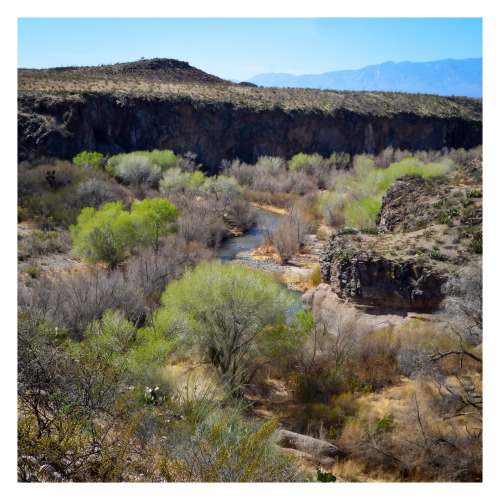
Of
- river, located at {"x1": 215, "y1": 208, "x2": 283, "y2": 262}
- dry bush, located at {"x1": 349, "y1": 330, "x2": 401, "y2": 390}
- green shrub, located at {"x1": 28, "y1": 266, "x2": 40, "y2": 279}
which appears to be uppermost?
river, located at {"x1": 215, "y1": 208, "x2": 283, "y2": 262}

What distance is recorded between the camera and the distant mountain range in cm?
→ 9431

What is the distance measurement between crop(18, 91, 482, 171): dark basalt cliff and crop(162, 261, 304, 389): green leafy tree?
31.5m

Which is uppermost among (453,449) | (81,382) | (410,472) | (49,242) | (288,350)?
(49,242)

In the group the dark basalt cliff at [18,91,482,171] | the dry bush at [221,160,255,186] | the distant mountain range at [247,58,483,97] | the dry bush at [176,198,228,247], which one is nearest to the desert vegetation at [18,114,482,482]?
the dry bush at [176,198,228,247]

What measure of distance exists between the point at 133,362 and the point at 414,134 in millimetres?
61401

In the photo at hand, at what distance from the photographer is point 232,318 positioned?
12727mm

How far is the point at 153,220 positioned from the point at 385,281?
1326cm

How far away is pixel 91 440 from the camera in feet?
24.8

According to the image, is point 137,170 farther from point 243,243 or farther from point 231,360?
point 231,360

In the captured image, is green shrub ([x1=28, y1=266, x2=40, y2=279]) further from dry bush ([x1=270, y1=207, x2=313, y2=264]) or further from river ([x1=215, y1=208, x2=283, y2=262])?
dry bush ([x1=270, y1=207, x2=313, y2=264])

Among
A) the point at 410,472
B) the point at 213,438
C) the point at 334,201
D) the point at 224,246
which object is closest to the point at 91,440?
the point at 213,438

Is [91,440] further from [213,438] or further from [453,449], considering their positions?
[453,449]

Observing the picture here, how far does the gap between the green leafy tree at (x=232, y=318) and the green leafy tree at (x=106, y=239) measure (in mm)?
10068

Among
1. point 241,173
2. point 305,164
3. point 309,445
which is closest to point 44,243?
point 309,445
